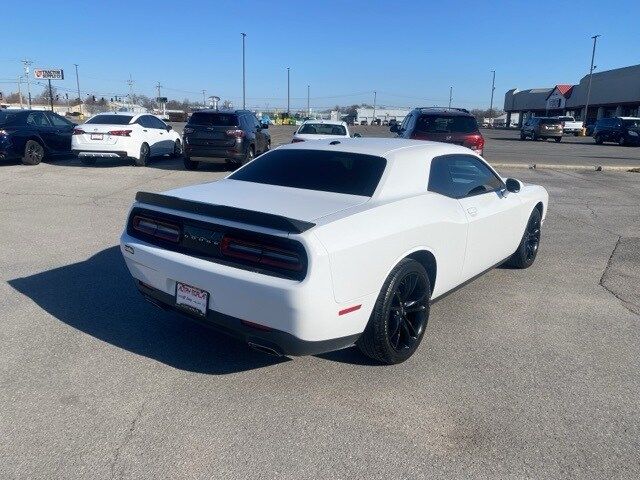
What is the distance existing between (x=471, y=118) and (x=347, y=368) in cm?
957

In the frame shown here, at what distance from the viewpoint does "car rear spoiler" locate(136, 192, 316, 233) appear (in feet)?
9.63

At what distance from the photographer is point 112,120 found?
14.4 metres

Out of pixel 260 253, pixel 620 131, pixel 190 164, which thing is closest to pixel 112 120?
Result: pixel 190 164

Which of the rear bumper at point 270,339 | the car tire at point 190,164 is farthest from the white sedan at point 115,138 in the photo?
the rear bumper at point 270,339

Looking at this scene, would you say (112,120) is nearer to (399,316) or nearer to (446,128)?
(446,128)

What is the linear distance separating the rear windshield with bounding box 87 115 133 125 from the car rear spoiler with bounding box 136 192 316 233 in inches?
465

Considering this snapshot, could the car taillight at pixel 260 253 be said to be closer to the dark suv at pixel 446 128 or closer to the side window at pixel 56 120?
the dark suv at pixel 446 128

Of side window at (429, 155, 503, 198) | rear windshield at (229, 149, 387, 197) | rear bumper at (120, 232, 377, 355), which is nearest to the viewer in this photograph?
rear bumper at (120, 232, 377, 355)

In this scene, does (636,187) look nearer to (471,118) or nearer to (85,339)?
(471,118)

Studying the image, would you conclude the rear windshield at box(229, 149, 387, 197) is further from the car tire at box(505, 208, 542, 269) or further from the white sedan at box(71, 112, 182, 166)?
the white sedan at box(71, 112, 182, 166)

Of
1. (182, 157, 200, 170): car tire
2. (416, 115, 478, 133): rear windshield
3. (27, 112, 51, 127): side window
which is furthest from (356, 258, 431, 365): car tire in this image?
(27, 112, 51, 127): side window

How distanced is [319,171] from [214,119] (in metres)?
10.6

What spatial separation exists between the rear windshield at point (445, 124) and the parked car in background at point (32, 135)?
33.9ft

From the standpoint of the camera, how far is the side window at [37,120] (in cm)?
1435
